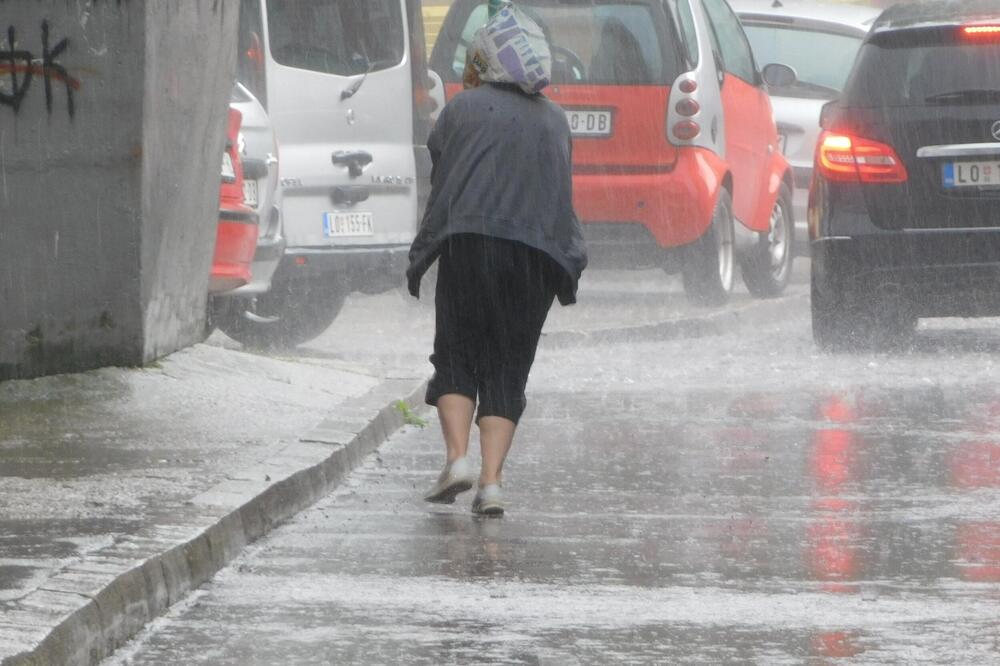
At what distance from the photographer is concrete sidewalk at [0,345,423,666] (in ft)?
18.2

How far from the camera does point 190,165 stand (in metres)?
10.0

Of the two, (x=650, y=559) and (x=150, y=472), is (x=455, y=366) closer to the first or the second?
(x=150, y=472)

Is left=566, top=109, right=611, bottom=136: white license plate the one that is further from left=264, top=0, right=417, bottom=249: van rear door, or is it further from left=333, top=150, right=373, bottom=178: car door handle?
left=333, top=150, right=373, bottom=178: car door handle

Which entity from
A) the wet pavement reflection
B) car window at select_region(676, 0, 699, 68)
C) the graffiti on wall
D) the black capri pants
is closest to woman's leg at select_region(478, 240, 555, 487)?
the black capri pants

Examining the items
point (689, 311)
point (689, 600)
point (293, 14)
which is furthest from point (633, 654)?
point (689, 311)

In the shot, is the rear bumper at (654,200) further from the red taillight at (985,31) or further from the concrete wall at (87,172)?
the concrete wall at (87,172)

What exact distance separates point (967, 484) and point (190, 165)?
355cm

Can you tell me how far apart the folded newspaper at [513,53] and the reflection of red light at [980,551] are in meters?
1.91

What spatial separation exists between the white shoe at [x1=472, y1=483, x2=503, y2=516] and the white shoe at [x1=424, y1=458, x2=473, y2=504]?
0.10 meters

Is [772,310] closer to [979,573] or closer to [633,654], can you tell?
[979,573]

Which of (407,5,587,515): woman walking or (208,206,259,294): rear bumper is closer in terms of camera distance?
(407,5,587,515): woman walking

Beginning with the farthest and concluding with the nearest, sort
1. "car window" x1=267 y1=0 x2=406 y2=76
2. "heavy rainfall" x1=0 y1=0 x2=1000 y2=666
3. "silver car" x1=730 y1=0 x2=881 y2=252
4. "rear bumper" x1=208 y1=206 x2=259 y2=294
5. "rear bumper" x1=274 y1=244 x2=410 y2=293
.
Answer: "silver car" x1=730 y1=0 x2=881 y2=252
"car window" x1=267 y1=0 x2=406 y2=76
"rear bumper" x1=274 y1=244 x2=410 y2=293
"rear bumper" x1=208 y1=206 x2=259 y2=294
"heavy rainfall" x1=0 y1=0 x2=1000 y2=666

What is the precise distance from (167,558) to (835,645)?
5.50 ft

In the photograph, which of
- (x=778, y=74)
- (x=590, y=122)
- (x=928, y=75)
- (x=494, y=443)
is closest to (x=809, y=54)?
(x=778, y=74)
